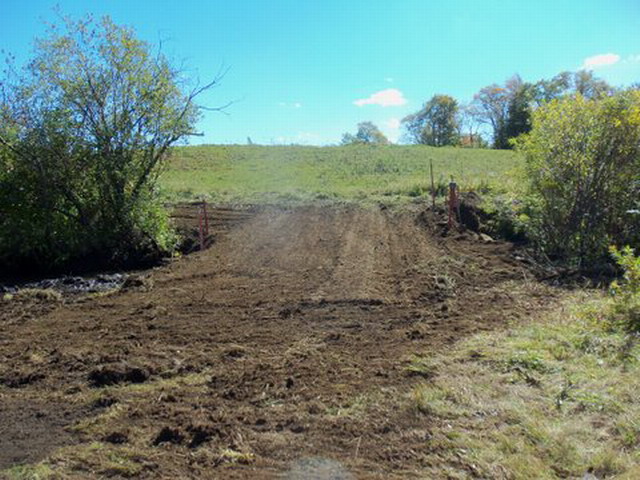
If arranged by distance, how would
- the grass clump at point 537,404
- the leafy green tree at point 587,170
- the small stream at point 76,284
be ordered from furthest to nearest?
1. the small stream at point 76,284
2. the leafy green tree at point 587,170
3. the grass clump at point 537,404

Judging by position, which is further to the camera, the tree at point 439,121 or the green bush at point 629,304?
the tree at point 439,121

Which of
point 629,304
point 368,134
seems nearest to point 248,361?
point 629,304

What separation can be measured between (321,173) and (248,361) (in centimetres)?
2854

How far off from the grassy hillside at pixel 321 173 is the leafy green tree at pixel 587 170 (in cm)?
114

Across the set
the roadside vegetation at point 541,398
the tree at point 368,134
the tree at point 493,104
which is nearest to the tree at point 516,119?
the tree at point 493,104

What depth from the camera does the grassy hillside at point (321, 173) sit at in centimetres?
2119

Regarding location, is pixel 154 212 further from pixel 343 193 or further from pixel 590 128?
pixel 343 193

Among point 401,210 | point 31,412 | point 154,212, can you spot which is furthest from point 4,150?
point 401,210

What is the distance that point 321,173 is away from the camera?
33156 millimetres

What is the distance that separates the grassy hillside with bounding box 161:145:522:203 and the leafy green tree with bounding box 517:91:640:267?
3.75 ft

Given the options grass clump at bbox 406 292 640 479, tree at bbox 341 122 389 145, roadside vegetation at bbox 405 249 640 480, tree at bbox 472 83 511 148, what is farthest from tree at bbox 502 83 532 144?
grass clump at bbox 406 292 640 479

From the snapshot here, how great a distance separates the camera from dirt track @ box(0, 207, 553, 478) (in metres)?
3.55

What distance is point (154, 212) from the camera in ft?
39.6

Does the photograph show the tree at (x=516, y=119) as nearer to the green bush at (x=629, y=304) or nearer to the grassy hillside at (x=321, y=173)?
the grassy hillside at (x=321, y=173)
